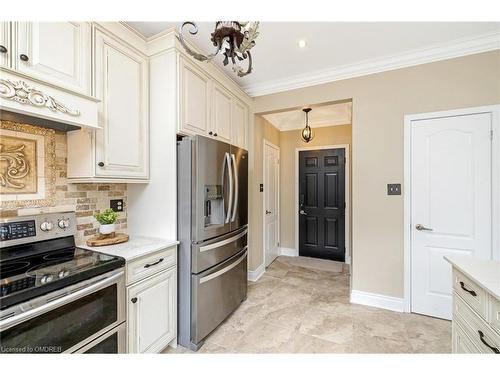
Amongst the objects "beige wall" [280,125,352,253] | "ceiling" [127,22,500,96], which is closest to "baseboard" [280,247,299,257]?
"beige wall" [280,125,352,253]

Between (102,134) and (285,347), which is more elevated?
(102,134)

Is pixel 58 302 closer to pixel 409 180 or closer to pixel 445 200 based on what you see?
pixel 409 180

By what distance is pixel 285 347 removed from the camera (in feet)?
5.96

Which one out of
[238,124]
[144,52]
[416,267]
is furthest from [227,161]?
[416,267]

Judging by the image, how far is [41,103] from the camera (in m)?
1.18

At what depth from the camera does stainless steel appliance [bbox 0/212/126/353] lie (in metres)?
0.94

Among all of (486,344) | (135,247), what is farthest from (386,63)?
(135,247)

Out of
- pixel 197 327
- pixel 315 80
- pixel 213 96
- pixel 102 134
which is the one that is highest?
pixel 315 80
